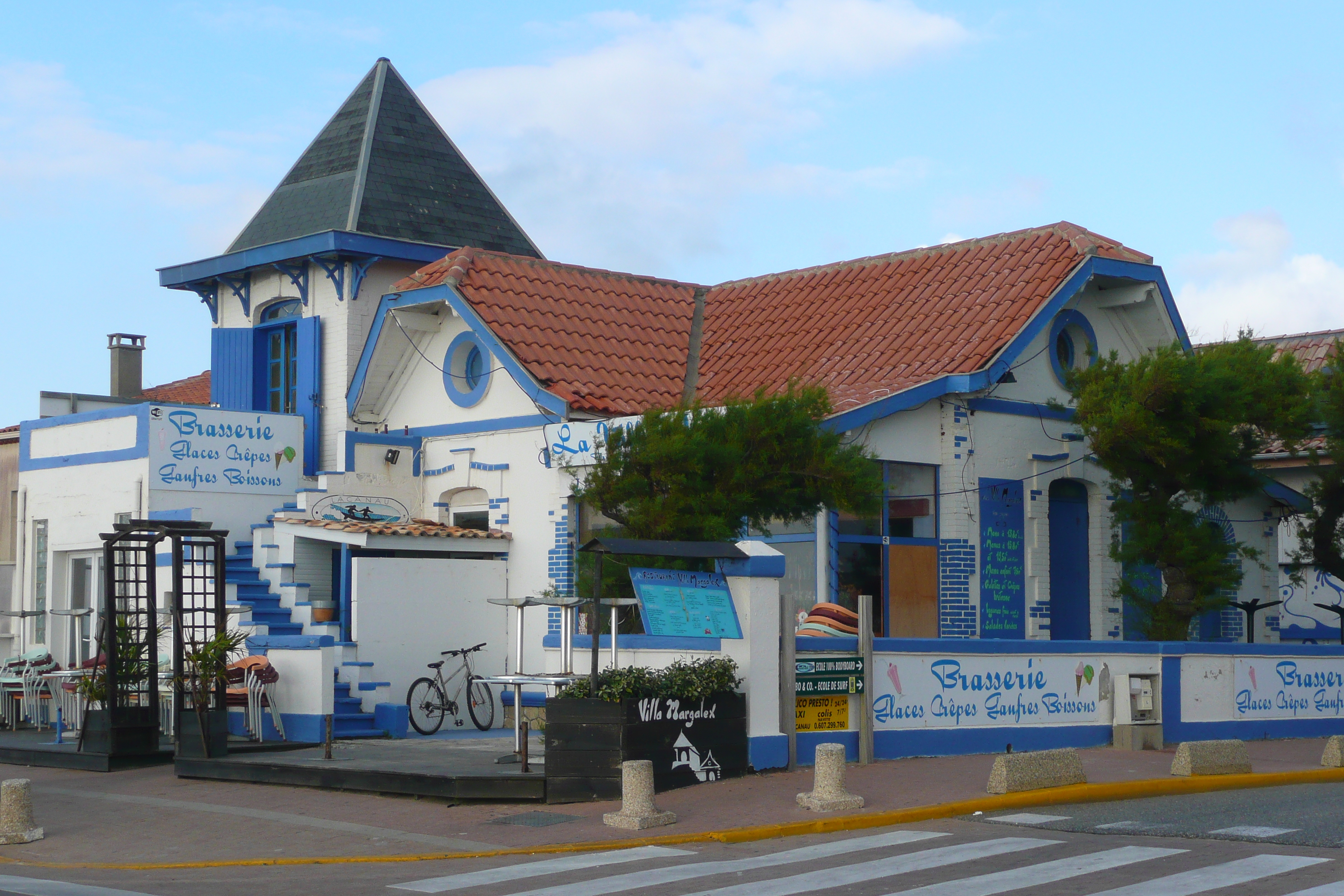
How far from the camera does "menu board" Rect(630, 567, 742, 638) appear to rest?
42.6 ft

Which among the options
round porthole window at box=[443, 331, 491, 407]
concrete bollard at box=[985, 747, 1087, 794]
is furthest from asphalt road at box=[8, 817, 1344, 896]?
round porthole window at box=[443, 331, 491, 407]

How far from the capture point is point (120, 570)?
18.3 metres

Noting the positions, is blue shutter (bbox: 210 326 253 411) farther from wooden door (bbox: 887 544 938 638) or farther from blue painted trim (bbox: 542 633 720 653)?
wooden door (bbox: 887 544 938 638)

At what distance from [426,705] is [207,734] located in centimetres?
336

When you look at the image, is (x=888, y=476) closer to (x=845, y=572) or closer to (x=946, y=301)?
(x=845, y=572)

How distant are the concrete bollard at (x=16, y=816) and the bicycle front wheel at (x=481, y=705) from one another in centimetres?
713

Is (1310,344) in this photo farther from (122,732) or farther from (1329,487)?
(122,732)

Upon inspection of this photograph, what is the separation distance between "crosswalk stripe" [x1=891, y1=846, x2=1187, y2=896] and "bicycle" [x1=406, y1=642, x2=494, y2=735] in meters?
9.08

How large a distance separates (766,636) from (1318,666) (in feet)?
31.1

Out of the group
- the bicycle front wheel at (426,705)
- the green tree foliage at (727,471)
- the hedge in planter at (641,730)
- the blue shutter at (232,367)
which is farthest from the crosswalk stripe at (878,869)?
the blue shutter at (232,367)

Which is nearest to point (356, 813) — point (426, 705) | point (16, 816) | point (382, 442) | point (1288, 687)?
point (16, 816)

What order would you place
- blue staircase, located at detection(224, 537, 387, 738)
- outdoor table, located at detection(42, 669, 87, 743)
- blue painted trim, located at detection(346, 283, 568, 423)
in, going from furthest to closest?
blue painted trim, located at detection(346, 283, 568, 423) → blue staircase, located at detection(224, 537, 387, 738) → outdoor table, located at detection(42, 669, 87, 743)

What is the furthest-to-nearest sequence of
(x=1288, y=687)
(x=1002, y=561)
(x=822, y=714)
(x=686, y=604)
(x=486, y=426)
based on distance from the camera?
(x=486, y=426), (x=1002, y=561), (x=1288, y=687), (x=822, y=714), (x=686, y=604)

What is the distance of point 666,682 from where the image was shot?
42.9ft
